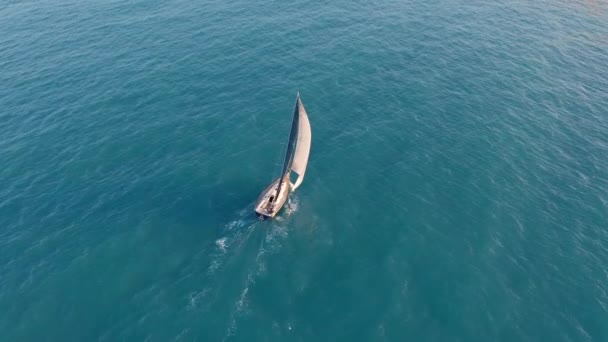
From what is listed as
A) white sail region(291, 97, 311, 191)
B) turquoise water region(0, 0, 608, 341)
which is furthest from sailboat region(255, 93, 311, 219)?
turquoise water region(0, 0, 608, 341)

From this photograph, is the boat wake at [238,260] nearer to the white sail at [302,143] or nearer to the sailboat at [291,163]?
the sailboat at [291,163]

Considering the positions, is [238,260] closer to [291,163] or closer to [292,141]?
[291,163]

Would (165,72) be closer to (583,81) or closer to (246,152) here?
(246,152)

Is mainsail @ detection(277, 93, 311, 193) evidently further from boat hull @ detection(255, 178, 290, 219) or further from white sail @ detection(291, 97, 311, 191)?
boat hull @ detection(255, 178, 290, 219)

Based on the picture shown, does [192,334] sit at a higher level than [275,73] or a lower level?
lower

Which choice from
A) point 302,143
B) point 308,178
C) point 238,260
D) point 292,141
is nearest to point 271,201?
point 292,141

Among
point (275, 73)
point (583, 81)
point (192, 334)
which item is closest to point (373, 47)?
point (275, 73)
